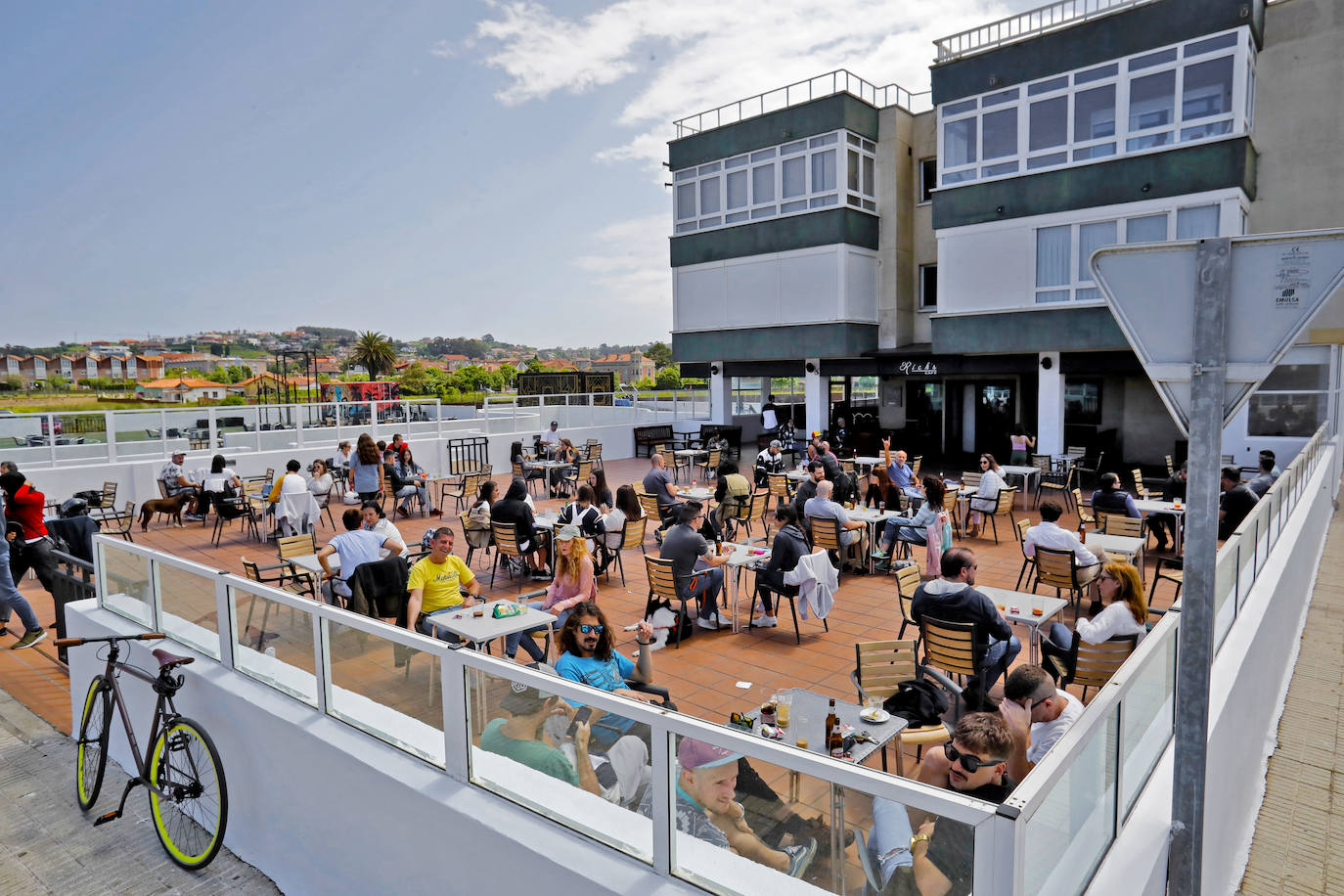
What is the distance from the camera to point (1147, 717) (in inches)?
124

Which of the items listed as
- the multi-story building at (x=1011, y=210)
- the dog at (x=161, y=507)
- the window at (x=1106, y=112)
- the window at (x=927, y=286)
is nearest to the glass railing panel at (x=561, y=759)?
the dog at (x=161, y=507)

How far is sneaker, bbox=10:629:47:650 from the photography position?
812 centimetres

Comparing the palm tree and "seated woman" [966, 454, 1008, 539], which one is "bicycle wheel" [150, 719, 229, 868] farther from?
the palm tree

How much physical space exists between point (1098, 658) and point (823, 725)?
94.6 inches

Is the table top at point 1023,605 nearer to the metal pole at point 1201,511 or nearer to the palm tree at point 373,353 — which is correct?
the metal pole at point 1201,511

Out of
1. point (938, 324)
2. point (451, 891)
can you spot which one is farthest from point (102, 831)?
point (938, 324)

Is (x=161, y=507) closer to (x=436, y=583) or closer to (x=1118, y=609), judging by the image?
(x=436, y=583)

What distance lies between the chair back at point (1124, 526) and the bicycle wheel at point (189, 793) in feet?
29.1

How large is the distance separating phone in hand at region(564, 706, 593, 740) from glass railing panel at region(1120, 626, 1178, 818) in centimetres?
189

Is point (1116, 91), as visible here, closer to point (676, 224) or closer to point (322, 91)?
point (676, 224)

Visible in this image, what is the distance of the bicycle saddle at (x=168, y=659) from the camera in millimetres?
4770

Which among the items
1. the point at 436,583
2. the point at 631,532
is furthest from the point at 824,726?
the point at 631,532

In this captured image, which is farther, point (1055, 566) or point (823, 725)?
point (1055, 566)

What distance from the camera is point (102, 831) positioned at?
514 cm
